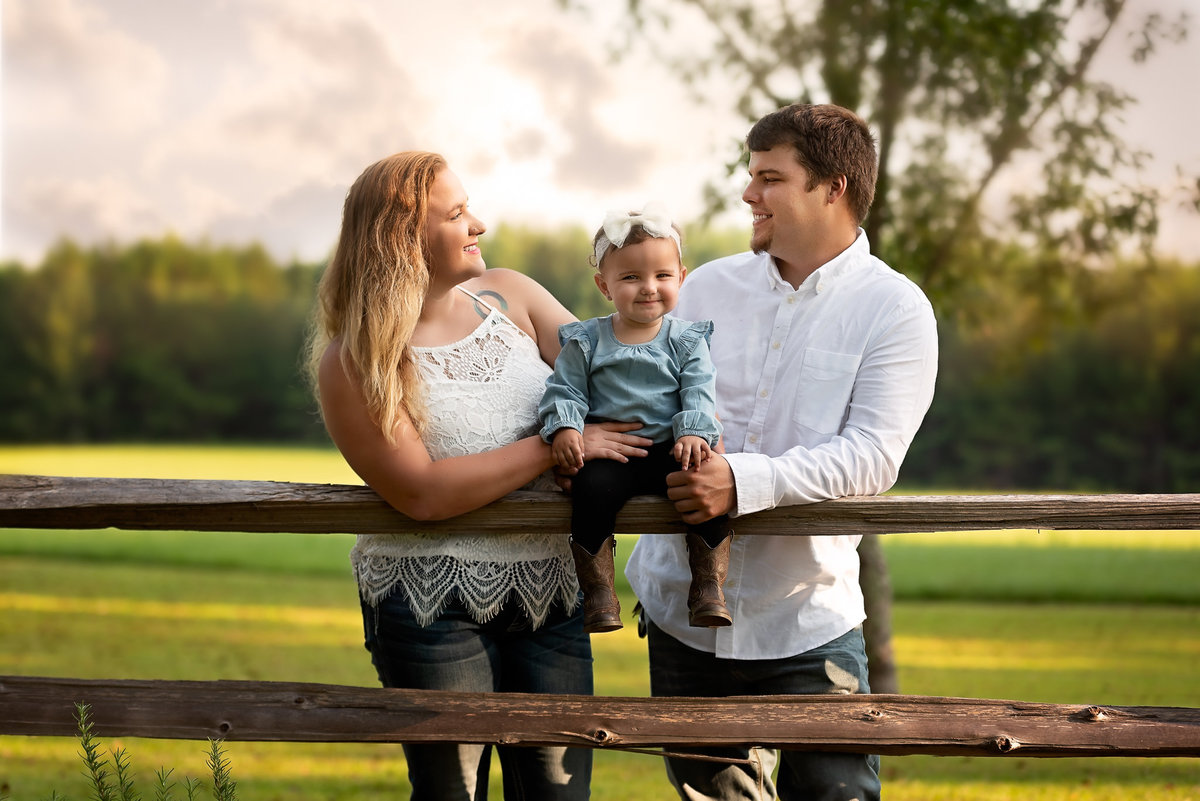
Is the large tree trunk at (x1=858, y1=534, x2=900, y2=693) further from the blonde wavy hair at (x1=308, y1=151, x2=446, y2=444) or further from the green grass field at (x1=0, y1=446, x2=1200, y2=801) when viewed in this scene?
the blonde wavy hair at (x1=308, y1=151, x2=446, y2=444)

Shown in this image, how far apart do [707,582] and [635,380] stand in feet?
1.64

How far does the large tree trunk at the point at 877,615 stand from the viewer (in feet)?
17.3

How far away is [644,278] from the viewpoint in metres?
2.51

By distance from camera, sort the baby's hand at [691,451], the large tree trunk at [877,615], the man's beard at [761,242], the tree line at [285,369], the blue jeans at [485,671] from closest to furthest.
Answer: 1. the baby's hand at [691,451]
2. the blue jeans at [485,671]
3. the man's beard at [761,242]
4. the large tree trunk at [877,615]
5. the tree line at [285,369]

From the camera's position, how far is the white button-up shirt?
8.18 ft

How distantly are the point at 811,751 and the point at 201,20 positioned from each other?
157ft

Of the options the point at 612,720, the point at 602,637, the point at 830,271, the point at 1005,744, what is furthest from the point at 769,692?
the point at 602,637

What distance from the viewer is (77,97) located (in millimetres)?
44000

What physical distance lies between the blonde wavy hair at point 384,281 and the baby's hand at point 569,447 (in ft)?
1.08

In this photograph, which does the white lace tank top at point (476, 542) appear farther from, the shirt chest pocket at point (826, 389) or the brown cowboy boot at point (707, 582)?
the shirt chest pocket at point (826, 389)

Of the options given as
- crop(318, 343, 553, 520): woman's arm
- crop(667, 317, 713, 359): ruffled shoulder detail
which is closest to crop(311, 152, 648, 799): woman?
crop(318, 343, 553, 520): woman's arm

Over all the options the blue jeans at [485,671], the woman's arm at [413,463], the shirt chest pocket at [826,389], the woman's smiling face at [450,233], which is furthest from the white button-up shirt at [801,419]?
the woman's smiling face at [450,233]

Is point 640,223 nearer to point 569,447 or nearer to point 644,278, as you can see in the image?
point 644,278

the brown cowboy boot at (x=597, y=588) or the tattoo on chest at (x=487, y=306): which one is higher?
the tattoo on chest at (x=487, y=306)
